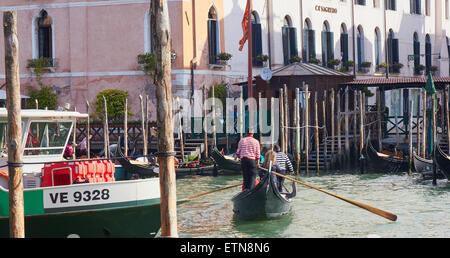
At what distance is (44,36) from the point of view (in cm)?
2253

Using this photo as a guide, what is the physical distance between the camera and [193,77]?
21.6 metres

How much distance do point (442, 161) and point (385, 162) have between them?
8.96 feet

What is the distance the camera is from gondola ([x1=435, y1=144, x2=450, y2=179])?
16.5m

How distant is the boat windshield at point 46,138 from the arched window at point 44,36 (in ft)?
39.3

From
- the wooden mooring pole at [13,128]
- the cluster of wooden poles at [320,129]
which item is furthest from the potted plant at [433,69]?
the wooden mooring pole at [13,128]

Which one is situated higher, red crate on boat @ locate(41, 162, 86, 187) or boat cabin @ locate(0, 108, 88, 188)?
boat cabin @ locate(0, 108, 88, 188)

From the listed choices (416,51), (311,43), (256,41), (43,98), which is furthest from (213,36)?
(416,51)

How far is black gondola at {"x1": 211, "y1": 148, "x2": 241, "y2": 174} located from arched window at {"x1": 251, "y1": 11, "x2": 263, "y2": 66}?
5.45 metres

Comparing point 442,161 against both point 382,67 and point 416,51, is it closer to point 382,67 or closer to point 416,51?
point 382,67

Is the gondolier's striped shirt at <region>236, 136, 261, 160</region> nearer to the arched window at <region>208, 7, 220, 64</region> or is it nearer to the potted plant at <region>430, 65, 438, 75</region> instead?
the arched window at <region>208, 7, 220, 64</region>

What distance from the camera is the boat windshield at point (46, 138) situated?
34.7 ft

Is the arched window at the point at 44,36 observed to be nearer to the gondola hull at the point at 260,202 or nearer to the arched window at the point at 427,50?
the gondola hull at the point at 260,202

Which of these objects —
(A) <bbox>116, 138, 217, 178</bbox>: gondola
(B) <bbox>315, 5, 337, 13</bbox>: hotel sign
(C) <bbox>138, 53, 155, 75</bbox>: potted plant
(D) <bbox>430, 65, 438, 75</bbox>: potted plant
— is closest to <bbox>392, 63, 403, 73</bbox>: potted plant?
(D) <bbox>430, 65, 438, 75</bbox>: potted plant

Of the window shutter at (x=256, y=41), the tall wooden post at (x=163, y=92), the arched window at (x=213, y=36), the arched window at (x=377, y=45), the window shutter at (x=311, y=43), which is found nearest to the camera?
the tall wooden post at (x=163, y=92)
